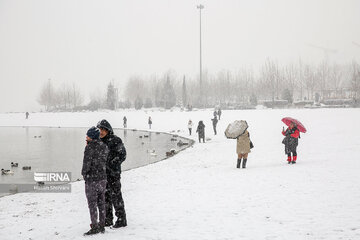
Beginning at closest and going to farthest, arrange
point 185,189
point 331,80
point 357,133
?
1. point 185,189
2. point 357,133
3. point 331,80

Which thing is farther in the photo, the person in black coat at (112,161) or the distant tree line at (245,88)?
the distant tree line at (245,88)

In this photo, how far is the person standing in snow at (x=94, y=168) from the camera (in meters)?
6.18

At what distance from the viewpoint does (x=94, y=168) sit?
620cm

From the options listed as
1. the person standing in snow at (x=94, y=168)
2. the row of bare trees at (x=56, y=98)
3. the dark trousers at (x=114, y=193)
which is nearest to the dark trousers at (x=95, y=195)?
the person standing in snow at (x=94, y=168)

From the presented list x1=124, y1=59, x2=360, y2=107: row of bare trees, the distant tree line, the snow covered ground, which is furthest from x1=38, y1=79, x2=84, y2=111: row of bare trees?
the snow covered ground

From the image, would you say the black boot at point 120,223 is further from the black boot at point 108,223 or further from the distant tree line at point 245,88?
the distant tree line at point 245,88

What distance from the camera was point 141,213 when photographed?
8.25 meters

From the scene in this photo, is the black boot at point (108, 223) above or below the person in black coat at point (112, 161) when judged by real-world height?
below

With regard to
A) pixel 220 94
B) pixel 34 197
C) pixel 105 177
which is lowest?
pixel 34 197

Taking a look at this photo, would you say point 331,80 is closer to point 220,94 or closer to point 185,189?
point 220,94

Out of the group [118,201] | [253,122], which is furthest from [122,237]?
[253,122]

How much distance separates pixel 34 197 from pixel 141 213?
4819 millimetres

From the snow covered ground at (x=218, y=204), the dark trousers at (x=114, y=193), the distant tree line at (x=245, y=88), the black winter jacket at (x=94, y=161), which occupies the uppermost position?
the distant tree line at (x=245, y=88)

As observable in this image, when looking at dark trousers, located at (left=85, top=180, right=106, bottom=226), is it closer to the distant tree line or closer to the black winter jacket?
the black winter jacket
